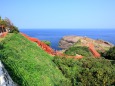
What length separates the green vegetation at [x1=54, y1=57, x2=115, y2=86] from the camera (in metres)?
19.6

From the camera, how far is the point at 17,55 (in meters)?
19.0

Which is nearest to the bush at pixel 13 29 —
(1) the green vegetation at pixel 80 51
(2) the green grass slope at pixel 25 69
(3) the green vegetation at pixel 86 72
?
(1) the green vegetation at pixel 80 51

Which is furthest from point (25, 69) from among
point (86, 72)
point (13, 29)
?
point (13, 29)

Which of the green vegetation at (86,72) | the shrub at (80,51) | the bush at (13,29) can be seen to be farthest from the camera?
the shrub at (80,51)

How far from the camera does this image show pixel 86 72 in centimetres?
2048

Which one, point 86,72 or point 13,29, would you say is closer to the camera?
point 86,72

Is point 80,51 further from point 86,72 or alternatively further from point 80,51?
point 86,72

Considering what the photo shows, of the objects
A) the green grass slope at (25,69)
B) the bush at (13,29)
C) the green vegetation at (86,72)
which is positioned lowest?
the green vegetation at (86,72)

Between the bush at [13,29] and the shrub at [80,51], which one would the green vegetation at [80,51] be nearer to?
the shrub at [80,51]

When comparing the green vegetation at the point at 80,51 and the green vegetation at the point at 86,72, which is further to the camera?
the green vegetation at the point at 80,51

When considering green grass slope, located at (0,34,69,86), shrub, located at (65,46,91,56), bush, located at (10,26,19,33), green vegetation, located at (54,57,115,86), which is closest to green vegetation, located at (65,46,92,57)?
shrub, located at (65,46,91,56)

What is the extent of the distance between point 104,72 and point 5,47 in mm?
7467

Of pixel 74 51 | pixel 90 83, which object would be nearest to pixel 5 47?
pixel 90 83

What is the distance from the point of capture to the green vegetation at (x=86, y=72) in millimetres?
19609
